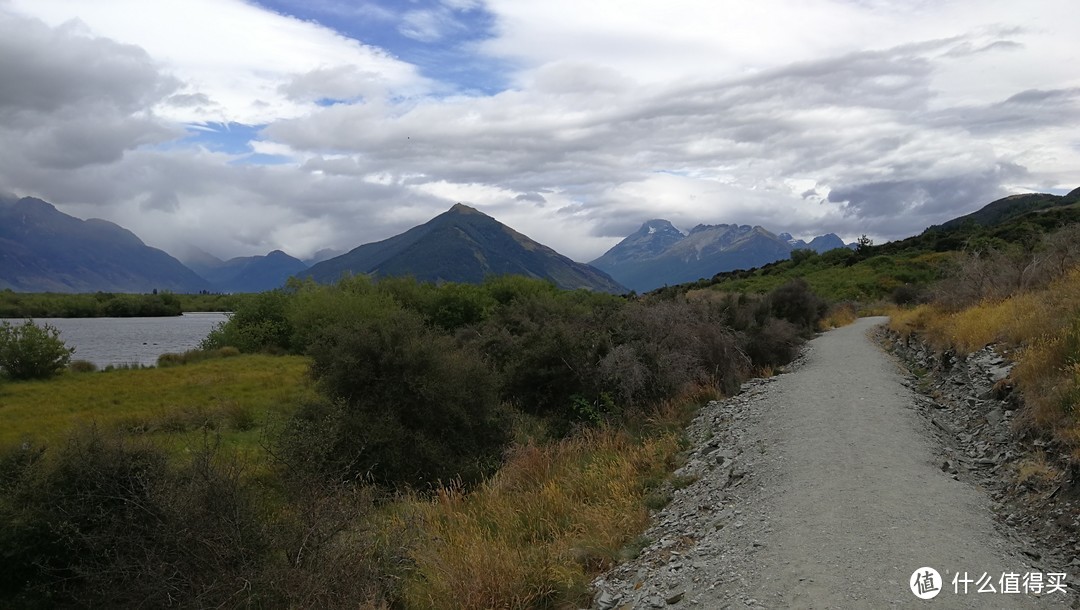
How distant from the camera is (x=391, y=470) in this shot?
13.8m

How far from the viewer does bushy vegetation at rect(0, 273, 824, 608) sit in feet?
25.3

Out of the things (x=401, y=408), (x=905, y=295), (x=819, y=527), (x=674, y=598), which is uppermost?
(x=905, y=295)

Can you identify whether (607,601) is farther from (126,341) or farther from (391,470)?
(126,341)

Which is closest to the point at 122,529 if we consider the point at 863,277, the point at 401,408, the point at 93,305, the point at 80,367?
the point at 401,408

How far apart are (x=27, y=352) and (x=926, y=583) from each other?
4122cm

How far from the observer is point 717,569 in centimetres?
632

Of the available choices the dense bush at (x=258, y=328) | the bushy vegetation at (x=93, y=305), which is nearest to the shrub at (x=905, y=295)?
the dense bush at (x=258, y=328)

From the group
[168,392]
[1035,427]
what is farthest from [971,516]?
[168,392]

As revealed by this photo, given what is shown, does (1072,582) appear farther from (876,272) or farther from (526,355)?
(876,272)

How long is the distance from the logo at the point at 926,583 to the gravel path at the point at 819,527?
54mm

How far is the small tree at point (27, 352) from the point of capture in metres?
32.9

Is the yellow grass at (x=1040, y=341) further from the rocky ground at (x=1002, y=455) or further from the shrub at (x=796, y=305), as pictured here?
the shrub at (x=796, y=305)

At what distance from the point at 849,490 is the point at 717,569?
2.57m

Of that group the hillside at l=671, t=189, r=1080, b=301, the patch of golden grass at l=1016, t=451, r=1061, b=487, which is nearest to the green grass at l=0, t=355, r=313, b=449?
the patch of golden grass at l=1016, t=451, r=1061, b=487
